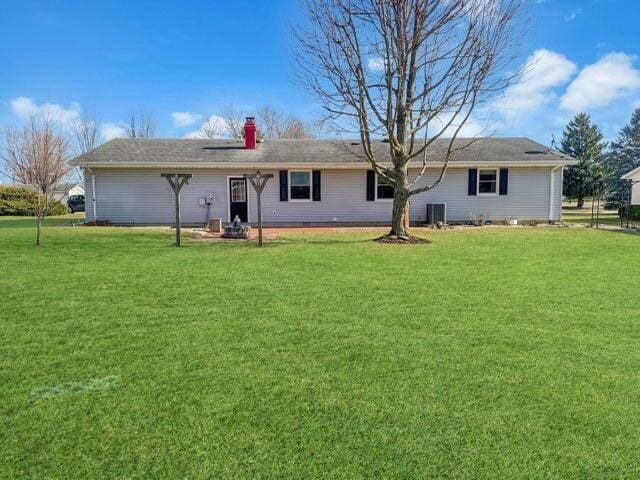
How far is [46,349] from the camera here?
3926 mm

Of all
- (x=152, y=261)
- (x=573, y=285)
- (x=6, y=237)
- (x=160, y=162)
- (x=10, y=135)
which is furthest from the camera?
(x=10, y=135)

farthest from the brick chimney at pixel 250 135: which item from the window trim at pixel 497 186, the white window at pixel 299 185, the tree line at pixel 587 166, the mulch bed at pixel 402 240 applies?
the tree line at pixel 587 166

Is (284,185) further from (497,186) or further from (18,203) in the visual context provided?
(18,203)

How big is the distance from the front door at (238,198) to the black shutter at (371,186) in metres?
4.81

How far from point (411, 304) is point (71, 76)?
83.6ft

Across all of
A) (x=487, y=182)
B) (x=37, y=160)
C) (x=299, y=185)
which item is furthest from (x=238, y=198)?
(x=487, y=182)

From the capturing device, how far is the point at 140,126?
4100cm

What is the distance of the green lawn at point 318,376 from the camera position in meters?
2.41

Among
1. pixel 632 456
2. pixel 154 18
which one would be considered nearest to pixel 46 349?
pixel 632 456

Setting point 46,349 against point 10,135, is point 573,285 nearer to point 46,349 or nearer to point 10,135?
point 46,349

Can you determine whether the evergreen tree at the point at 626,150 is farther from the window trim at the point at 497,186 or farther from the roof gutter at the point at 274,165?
the window trim at the point at 497,186

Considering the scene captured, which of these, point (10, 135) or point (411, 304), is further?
point (10, 135)

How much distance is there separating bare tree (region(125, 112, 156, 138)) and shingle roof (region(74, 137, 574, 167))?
23.3 metres

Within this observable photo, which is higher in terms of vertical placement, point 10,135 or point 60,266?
point 10,135
